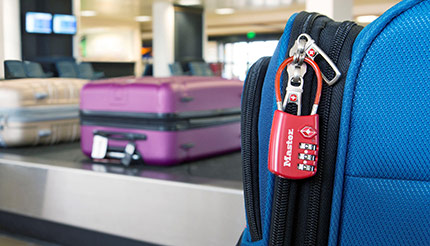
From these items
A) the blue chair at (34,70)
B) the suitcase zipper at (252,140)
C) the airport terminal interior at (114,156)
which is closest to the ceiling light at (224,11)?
the airport terminal interior at (114,156)

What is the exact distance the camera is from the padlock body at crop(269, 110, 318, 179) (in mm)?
425

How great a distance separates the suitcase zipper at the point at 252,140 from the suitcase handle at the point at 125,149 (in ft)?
2.19

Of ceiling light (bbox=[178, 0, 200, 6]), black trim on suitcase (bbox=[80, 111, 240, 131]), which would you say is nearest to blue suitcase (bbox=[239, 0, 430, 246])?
black trim on suitcase (bbox=[80, 111, 240, 131])

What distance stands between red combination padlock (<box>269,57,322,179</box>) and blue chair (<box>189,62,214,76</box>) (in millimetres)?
11034

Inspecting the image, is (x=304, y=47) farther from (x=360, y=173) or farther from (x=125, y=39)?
(x=125, y=39)

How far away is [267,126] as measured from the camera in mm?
497

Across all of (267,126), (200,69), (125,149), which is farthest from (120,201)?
(200,69)

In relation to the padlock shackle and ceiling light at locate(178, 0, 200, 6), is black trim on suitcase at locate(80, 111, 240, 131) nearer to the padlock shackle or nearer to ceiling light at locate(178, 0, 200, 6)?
the padlock shackle

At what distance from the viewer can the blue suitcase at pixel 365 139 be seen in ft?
1.36

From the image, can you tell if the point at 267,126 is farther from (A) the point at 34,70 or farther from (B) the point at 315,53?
(A) the point at 34,70

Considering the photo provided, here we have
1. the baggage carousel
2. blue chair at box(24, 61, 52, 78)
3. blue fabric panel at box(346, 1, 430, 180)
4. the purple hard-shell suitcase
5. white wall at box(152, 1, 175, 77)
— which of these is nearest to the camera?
blue fabric panel at box(346, 1, 430, 180)

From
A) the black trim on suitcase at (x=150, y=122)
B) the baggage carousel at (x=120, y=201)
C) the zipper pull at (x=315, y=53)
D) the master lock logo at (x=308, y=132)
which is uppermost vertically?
the zipper pull at (x=315, y=53)

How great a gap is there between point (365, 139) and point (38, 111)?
1.18 m

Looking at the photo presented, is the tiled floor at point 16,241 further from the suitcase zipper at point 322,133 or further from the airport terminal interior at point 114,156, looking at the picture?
the suitcase zipper at point 322,133
